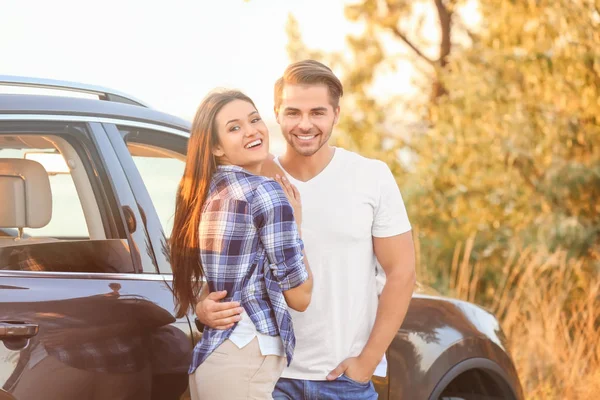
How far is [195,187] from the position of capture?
2.77 meters

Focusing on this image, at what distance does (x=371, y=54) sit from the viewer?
15062 mm

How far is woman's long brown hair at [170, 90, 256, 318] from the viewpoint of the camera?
2.74m

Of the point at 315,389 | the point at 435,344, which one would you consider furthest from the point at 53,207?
the point at 435,344

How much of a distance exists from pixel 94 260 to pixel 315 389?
2.60 feet

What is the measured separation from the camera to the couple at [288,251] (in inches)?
104

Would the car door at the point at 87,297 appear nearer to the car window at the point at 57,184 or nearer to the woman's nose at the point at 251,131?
the car window at the point at 57,184

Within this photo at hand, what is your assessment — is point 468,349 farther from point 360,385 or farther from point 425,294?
point 360,385

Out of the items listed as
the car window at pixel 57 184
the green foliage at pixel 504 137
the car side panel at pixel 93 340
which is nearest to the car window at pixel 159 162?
the car window at pixel 57 184

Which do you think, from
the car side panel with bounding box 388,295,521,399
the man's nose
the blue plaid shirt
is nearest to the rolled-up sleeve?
the blue plaid shirt

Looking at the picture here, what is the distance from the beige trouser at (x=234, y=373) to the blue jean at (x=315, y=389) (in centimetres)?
37

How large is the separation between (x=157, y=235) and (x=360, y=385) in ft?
2.73

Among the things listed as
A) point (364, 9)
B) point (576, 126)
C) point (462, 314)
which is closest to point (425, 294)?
point (462, 314)

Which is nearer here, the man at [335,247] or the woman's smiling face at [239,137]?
the woman's smiling face at [239,137]

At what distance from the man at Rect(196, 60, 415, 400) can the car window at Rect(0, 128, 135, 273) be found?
620 mm
